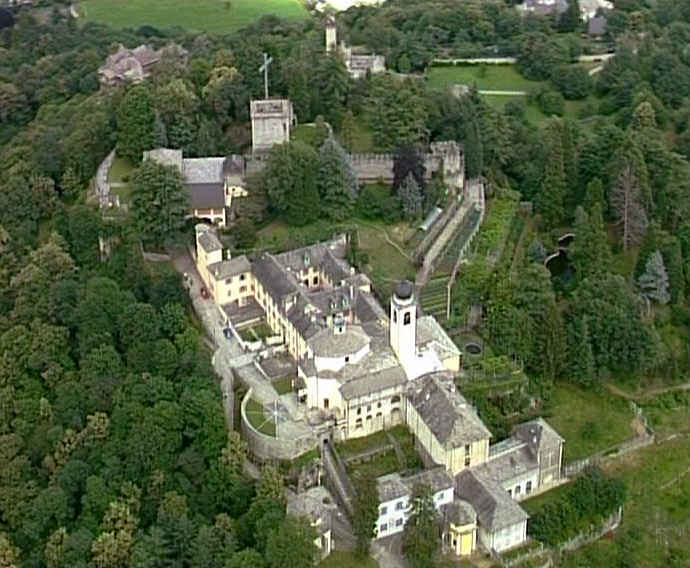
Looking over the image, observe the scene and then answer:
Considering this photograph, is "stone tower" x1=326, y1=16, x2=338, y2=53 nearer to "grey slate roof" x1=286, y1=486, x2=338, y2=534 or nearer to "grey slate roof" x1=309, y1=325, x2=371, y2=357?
"grey slate roof" x1=309, y1=325, x2=371, y2=357

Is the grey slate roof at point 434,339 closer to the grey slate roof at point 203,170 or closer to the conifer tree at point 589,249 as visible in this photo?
the conifer tree at point 589,249

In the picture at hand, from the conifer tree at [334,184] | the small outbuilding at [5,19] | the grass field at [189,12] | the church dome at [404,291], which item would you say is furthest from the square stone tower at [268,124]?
the small outbuilding at [5,19]

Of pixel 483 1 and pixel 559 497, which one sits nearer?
pixel 559 497

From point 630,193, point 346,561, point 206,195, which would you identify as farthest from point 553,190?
point 346,561

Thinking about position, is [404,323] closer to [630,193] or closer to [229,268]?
[229,268]

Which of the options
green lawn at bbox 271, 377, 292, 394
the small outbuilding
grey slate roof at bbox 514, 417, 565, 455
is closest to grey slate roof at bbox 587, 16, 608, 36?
grey slate roof at bbox 514, 417, 565, 455

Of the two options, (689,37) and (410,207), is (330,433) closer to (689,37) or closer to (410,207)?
(410,207)

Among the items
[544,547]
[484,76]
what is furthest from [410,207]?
[484,76]
